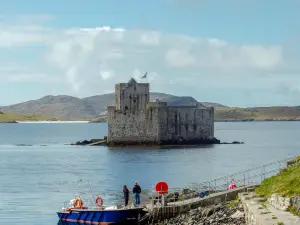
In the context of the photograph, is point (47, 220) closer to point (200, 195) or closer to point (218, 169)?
point (200, 195)

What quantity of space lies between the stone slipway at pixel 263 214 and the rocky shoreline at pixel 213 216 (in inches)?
18.6

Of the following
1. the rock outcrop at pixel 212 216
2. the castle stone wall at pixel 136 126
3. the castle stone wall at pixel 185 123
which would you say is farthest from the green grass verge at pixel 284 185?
the castle stone wall at pixel 185 123

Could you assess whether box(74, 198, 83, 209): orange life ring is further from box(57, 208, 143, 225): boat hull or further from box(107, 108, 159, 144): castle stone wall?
box(107, 108, 159, 144): castle stone wall

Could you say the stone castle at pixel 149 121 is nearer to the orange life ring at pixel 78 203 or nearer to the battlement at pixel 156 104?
the battlement at pixel 156 104

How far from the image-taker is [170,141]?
335 ft

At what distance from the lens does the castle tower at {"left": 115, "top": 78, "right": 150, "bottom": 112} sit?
340 ft

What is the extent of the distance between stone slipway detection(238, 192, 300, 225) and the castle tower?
72.8m

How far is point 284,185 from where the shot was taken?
97.0ft

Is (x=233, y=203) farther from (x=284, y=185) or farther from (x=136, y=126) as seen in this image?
(x=136, y=126)

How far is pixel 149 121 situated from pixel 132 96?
18.9 ft

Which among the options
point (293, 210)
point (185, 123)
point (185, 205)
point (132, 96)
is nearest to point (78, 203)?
point (185, 205)

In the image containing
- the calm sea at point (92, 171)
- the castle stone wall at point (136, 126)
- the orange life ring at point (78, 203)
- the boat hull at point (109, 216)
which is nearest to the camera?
the boat hull at point (109, 216)

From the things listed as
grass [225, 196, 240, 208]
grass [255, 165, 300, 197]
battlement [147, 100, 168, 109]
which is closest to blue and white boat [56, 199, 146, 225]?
grass [225, 196, 240, 208]

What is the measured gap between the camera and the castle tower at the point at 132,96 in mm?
103688
